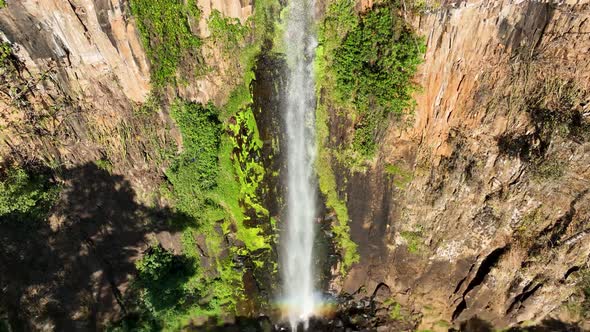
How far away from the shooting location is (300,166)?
521 inches

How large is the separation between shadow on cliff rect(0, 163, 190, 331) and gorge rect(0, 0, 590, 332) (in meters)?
0.07

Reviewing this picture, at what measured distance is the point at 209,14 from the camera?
37.4 feet

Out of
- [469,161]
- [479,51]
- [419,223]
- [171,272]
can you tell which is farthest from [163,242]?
[479,51]

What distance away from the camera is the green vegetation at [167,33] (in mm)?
10680

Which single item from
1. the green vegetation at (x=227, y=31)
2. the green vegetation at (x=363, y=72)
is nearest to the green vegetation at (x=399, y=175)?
the green vegetation at (x=363, y=72)

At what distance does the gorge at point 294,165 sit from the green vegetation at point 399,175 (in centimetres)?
7

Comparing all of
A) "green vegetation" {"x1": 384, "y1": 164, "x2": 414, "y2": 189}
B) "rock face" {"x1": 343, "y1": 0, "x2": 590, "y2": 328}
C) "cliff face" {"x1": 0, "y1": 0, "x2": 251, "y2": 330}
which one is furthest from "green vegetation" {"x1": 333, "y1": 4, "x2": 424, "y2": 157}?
"cliff face" {"x1": 0, "y1": 0, "x2": 251, "y2": 330}

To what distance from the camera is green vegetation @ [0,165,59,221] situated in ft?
40.0

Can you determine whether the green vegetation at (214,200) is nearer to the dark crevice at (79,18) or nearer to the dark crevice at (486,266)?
the dark crevice at (79,18)

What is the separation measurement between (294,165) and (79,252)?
9.44 meters

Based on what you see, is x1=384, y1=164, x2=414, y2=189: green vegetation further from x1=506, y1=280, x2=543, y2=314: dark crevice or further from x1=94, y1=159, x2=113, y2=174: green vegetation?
x1=94, y1=159, x2=113, y2=174: green vegetation

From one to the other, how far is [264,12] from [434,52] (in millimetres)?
5437

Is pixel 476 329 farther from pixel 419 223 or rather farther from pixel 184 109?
pixel 184 109

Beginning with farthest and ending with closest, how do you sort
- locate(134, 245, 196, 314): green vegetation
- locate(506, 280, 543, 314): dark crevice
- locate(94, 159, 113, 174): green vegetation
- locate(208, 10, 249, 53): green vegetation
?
locate(134, 245, 196, 314): green vegetation < locate(506, 280, 543, 314): dark crevice < locate(94, 159, 113, 174): green vegetation < locate(208, 10, 249, 53): green vegetation
